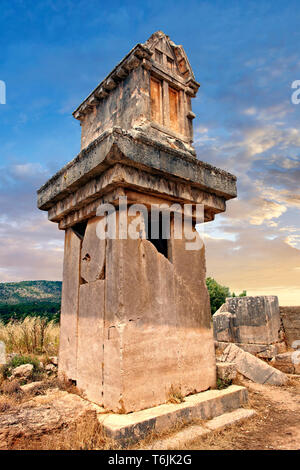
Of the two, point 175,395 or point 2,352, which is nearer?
point 175,395

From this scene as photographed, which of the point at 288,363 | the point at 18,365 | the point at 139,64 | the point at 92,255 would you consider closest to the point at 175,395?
the point at 92,255

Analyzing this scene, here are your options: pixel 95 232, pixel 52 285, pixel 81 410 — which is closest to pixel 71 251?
pixel 95 232

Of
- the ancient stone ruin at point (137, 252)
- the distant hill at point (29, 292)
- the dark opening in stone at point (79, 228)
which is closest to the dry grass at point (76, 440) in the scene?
the ancient stone ruin at point (137, 252)

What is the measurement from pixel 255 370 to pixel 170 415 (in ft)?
11.0

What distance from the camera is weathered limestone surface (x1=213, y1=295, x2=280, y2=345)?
7.08m

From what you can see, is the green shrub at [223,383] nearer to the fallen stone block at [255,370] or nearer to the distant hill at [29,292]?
the fallen stone block at [255,370]

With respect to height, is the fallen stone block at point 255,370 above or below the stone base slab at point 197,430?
below

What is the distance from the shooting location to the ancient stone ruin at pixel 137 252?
2.64 meters

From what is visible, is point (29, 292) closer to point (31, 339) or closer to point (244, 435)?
point (31, 339)

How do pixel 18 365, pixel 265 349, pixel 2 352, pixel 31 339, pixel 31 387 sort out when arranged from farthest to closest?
pixel 265 349 → pixel 31 339 → pixel 2 352 → pixel 18 365 → pixel 31 387

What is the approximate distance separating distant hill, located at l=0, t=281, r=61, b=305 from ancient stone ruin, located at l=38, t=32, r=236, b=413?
29228mm

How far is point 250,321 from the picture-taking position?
7348mm

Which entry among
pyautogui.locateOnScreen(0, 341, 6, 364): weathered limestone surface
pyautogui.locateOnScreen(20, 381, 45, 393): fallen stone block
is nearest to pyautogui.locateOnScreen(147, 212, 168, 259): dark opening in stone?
pyautogui.locateOnScreen(20, 381, 45, 393): fallen stone block

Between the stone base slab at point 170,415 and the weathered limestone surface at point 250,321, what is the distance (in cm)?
411
